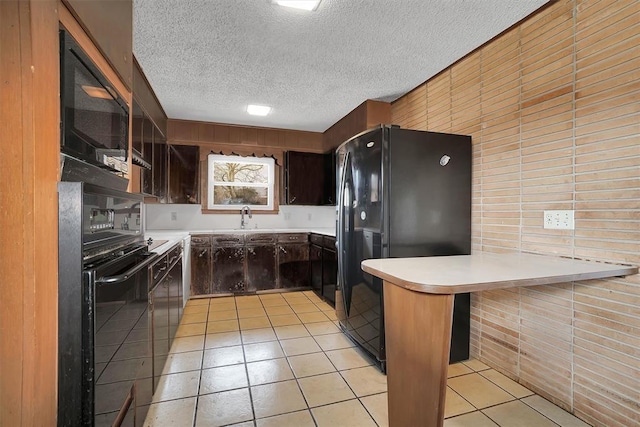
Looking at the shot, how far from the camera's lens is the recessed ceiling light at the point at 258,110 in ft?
11.5

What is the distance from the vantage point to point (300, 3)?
178cm

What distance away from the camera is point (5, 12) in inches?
27.5

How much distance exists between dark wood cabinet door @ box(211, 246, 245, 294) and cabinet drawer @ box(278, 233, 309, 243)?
542 millimetres

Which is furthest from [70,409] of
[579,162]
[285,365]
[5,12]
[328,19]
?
[579,162]

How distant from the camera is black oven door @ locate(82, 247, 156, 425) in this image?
0.85 metres

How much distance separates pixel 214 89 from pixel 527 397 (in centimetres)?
357

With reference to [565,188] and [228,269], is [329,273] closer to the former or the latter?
[228,269]

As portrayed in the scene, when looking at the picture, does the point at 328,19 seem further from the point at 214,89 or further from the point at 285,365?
the point at 285,365

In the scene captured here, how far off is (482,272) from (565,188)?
0.83 m

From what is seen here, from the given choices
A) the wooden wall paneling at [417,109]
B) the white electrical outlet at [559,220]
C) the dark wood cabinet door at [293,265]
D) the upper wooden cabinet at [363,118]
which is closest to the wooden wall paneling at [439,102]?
the wooden wall paneling at [417,109]

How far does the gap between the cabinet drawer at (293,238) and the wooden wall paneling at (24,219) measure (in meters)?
3.31

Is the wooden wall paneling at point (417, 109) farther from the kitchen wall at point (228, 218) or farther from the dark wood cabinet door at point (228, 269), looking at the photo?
the dark wood cabinet door at point (228, 269)

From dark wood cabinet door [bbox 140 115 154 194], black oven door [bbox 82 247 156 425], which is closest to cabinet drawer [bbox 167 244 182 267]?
dark wood cabinet door [bbox 140 115 154 194]

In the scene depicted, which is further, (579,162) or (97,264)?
(579,162)
